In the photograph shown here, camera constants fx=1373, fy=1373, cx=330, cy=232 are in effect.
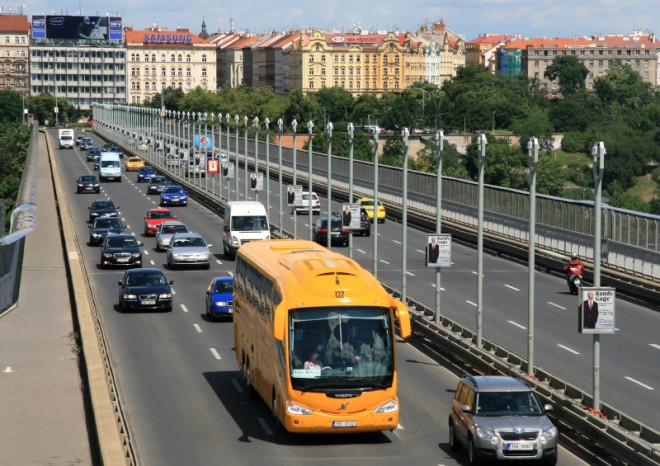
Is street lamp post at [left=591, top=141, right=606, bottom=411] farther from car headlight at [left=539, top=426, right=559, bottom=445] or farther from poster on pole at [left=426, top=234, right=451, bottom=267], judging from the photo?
poster on pole at [left=426, top=234, right=451, bottom=267]

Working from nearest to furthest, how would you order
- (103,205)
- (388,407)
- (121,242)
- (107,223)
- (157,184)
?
(388,407) < (121,242) < (107,223) < (103,205) < (157,184)

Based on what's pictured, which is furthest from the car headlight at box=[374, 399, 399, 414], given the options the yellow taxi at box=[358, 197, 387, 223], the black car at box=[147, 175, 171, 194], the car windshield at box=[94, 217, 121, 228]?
the black car at box=[147, 175, 171, 194]

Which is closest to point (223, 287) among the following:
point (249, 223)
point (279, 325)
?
point (279, 325)

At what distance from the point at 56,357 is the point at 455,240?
3219 cm

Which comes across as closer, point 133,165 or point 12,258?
point 12,258

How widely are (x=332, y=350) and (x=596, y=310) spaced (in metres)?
4.58

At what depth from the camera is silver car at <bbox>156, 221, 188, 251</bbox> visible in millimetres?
56938

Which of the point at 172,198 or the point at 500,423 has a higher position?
the point at 500,423

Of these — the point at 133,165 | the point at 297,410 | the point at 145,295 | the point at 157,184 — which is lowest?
the point at 133,165

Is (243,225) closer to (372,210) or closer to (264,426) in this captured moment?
(372,210)

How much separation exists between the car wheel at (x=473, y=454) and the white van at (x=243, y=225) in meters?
33.2

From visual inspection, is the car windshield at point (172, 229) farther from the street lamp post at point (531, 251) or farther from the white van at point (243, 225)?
the street lamp post at point (531, 251)

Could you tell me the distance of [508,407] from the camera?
2119 cm

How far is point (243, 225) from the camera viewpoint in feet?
178
